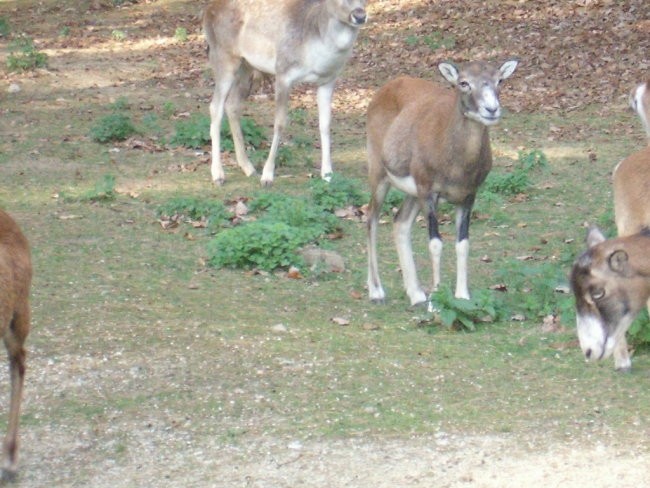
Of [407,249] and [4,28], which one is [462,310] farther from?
[4,28]

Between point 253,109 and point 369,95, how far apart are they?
1.67m

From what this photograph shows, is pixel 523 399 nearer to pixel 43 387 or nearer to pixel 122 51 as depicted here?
pixel 43 387

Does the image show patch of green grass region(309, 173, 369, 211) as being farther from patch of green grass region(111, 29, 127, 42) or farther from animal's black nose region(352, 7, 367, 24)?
patch of green grass region(111, 29, 127, 42)

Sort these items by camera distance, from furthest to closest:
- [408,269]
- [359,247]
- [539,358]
Result: 1. [359,247]
2. [408,269]
3. [539,358]

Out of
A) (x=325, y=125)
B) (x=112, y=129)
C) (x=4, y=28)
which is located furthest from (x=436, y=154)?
(x=4, y=28)

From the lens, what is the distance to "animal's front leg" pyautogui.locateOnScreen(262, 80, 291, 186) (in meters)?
13.4

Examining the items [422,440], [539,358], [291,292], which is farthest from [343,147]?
[422,440]

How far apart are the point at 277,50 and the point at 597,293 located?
7706mm

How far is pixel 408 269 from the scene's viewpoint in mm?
9367

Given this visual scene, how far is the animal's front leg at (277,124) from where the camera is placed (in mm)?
13375

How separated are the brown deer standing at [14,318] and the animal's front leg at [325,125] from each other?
7135 millimetres

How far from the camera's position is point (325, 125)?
13.7 metres

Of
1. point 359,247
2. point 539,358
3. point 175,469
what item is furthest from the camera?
point 359,247

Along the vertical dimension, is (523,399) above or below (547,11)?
below
